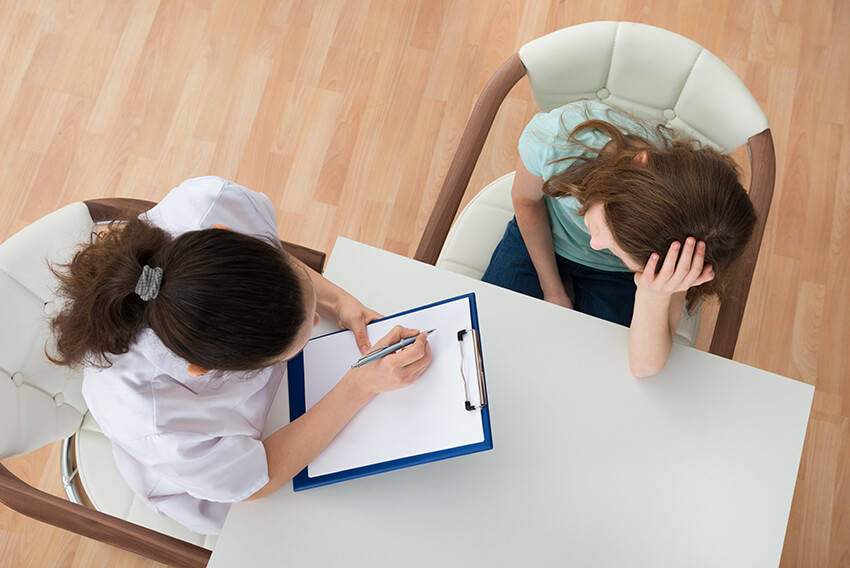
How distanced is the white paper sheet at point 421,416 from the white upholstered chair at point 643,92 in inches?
13.8

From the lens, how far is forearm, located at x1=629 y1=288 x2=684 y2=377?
1.04 meters

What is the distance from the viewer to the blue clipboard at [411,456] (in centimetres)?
89

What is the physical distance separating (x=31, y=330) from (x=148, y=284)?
0.42 meters

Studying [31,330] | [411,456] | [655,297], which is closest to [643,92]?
[655,297]

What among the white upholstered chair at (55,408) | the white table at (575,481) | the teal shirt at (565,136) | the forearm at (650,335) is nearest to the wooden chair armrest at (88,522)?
the white upholstered chair at (55,408)

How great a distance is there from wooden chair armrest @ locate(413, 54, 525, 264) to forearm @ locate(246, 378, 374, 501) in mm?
Result: 407

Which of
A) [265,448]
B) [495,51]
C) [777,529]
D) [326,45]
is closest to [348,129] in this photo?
[326,45]

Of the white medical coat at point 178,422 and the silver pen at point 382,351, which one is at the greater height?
the silver pen at point 382,351

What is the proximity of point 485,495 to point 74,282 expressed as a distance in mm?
688

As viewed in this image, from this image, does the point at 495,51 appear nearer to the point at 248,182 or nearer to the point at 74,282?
the point at 248,182

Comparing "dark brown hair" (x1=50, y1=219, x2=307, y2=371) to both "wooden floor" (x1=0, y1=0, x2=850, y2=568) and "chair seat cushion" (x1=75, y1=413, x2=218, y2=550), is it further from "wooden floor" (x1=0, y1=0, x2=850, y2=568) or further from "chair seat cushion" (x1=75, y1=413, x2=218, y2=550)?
"wooden floor" (x1=0, y1=0, x2=850, y2=568)

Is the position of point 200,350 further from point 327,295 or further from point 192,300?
point 327,295

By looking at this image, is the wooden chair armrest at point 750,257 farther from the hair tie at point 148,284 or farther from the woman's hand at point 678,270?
the hair tie at point 148,284

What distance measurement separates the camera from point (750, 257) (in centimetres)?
126
